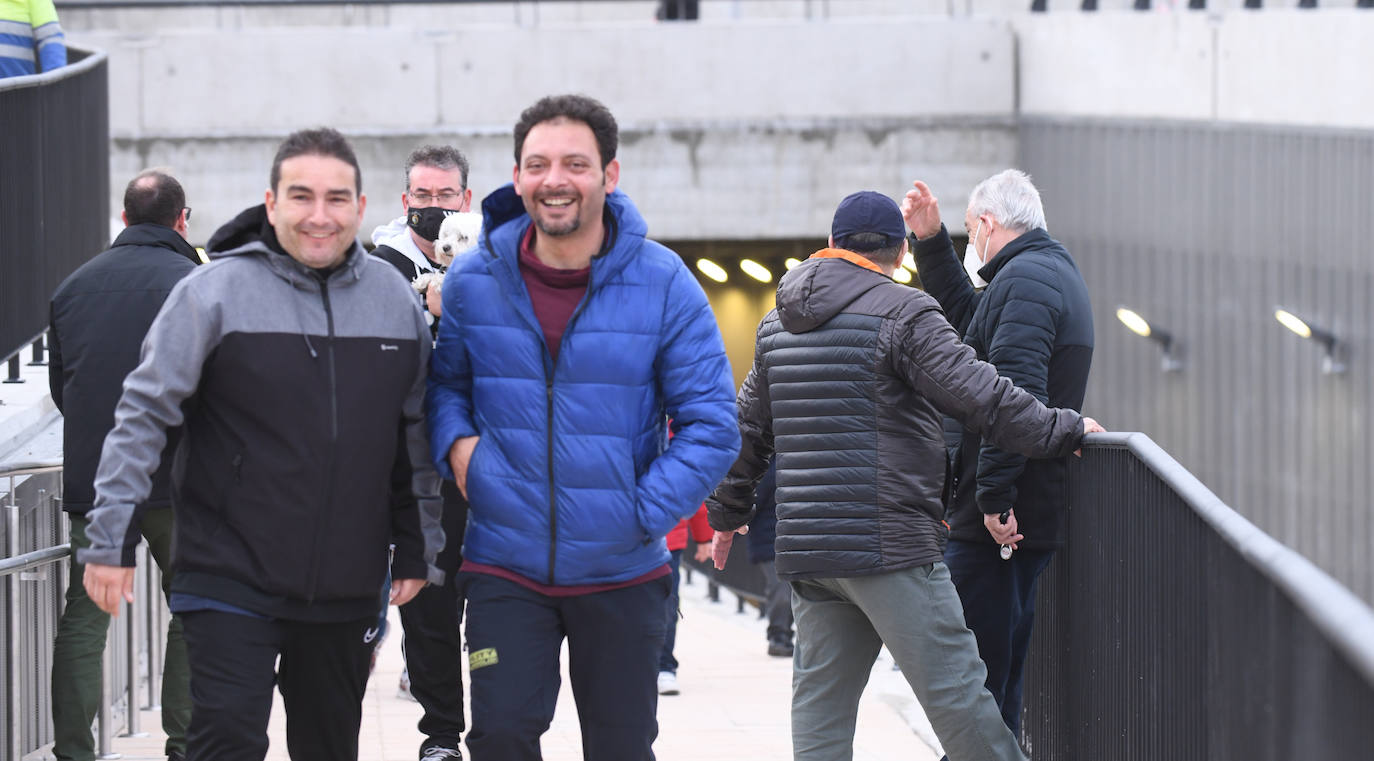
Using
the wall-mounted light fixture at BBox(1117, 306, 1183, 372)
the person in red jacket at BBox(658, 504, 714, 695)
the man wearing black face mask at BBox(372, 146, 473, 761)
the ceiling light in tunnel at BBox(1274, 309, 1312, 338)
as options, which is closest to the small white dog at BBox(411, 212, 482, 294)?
the man wearing black face mask at BBox(372, 146, 473, 761)

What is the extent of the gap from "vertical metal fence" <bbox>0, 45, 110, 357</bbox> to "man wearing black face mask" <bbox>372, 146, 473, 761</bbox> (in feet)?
10.3

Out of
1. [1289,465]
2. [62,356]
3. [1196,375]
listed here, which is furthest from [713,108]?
[62,356]

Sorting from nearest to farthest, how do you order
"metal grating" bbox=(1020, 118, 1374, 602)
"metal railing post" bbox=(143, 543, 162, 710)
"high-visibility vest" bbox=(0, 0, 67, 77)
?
"metal railing post" bbox=(143, 543, 162, 710), "high-visibility vest" bbox=(0, 0, 67, 77), "metal grating" bbox=(1020, 118, 1374, 602)

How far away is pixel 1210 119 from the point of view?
15867mm

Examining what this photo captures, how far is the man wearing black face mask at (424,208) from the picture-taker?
6590 millimetres

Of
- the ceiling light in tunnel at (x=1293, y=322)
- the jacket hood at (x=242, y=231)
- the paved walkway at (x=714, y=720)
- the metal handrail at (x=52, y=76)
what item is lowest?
the paved walkway at (x=714, y=720)

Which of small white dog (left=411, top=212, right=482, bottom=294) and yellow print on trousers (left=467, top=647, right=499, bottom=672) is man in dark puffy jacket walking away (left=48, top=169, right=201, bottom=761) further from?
yellow print on trousers (left=467, top=647, right=499, bottom=672)

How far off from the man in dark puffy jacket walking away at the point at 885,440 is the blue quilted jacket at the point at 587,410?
744 millimetres

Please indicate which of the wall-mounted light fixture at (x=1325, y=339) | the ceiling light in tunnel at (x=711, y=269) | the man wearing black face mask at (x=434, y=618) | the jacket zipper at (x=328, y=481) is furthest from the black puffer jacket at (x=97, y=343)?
the ceiling light in tunnel at (x=711, y=269)

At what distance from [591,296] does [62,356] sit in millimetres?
2158

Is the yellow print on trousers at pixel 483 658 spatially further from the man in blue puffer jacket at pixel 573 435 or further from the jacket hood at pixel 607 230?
the jacket hood at pixel 607 230

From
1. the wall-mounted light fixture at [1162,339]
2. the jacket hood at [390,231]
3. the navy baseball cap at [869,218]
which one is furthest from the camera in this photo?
the wall-mounted light fixture at [1162,339]

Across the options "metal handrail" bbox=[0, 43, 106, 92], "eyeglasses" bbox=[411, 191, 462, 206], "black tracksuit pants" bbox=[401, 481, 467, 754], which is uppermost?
"metal handrail" bbox=[0, 43, 106, 92]

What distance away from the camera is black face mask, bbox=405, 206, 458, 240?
6.63m
